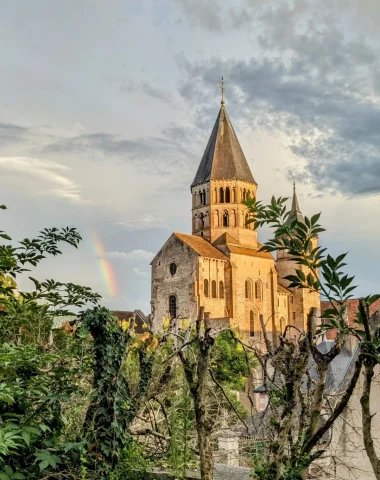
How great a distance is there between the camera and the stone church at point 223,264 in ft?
181

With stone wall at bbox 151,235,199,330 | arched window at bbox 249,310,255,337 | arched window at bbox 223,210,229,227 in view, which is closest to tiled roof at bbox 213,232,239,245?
arched window at bbox 223,210,229,227

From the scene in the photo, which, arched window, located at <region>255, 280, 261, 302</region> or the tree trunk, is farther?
arched window, located at <region>255, 280, 261, 302</region>

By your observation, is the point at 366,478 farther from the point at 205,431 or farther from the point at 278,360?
the point at 205,431

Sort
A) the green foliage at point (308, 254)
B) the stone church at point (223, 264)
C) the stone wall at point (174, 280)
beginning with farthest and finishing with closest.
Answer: the stone church at point (223, 264)
the stone wall at point (174, 280)
the green foliage at point (308, 254)

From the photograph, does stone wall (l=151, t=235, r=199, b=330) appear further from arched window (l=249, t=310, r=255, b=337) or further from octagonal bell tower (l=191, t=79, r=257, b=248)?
arched window (l=249, t=310, r=255, b=337)

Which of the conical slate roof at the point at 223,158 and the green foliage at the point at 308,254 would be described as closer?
the green foliage at the point at 308,254

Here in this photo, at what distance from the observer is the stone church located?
181 feet

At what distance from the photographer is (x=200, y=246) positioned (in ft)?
188

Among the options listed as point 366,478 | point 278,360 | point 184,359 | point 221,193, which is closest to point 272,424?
point 278,360

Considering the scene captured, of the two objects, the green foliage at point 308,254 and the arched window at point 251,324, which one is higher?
the arched window at point 251,324

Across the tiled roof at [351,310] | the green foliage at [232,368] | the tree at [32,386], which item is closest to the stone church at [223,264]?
the tiled roof at [351,310]

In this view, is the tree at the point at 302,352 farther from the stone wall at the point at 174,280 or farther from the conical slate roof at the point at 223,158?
the conical slate roof at the point at 223,158

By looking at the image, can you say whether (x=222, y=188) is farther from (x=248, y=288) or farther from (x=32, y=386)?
(x=32, y=386)

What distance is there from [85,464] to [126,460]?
0.45 metres
